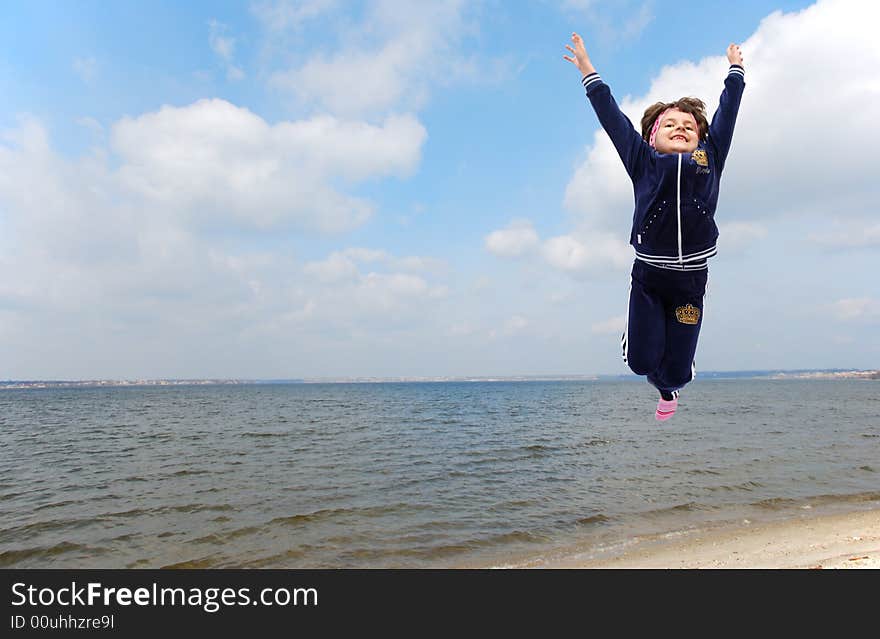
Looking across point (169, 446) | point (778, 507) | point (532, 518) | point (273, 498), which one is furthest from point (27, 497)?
point (778, 507)

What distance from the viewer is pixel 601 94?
10.9 feet

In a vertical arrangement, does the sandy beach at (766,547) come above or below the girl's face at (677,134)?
below

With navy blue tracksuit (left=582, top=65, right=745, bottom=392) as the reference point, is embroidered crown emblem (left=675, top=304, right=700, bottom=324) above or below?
below

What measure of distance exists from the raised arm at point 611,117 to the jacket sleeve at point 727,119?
1.53 feet

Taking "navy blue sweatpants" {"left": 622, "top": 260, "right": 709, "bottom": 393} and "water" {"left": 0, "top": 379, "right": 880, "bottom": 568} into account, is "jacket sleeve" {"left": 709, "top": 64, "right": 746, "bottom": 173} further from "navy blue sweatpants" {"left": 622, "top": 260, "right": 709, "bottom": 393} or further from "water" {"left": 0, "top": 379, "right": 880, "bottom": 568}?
"water" {"left": 0, "top": 379, "right": 880, "bottom": 568}

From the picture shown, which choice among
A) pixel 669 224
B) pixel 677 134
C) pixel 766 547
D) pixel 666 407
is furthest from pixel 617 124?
pixel 766 547

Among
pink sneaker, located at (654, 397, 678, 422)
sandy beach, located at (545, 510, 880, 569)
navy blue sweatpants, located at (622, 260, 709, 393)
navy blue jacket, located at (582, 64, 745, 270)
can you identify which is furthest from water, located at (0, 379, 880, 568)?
navy blue jacket, located at (582, 64, 745, 270)

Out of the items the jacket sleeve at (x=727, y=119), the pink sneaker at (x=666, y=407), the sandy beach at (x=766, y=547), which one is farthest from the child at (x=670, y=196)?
the sandy beach at (x=766, y=547)

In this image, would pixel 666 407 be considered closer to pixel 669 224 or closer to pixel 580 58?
pixel 669 224

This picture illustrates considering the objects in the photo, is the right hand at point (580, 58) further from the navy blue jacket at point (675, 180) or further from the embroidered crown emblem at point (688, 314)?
the embroidered crown emblem at point (688, 314)

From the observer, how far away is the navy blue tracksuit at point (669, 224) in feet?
10.6

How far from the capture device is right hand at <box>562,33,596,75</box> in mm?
3357
